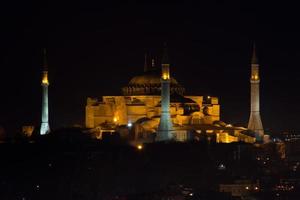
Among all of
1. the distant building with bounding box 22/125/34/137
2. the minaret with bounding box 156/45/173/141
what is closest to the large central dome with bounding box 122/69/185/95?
the minaret with bounding box 156/45/173/141

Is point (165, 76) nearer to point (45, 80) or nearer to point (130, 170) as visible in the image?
point (45, 80)

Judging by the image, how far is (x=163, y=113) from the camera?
101 m

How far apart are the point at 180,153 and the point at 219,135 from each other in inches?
429

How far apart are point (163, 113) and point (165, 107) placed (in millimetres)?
393

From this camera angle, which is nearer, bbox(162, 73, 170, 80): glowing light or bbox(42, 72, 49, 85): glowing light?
bbox(162, 73, 170, 80): glowing light

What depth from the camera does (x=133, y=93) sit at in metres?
109

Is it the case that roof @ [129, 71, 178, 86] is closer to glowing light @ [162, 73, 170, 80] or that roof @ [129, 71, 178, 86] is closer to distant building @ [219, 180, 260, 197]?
glowing light @ [162, 73, 170, 80]

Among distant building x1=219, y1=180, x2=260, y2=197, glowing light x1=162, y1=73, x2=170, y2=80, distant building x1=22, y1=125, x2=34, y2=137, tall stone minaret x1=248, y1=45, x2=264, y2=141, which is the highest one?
glowing light x1=162, y1=73, x2=170, y2=80

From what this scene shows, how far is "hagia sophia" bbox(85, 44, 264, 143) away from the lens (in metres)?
102

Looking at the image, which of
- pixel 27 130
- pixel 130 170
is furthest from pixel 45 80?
pixel 130 170

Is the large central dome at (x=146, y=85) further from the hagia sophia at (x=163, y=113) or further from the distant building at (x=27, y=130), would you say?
the distant building at (x=27, y=130)

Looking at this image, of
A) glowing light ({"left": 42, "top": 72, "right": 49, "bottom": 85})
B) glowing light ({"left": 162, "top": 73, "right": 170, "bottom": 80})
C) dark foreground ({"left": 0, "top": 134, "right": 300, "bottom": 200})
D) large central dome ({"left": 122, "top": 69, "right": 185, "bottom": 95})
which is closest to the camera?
dark foreground ({"left": 0, "top": 134, "right": 300, "bottom": 200})

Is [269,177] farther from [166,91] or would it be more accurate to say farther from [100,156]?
[166,91]

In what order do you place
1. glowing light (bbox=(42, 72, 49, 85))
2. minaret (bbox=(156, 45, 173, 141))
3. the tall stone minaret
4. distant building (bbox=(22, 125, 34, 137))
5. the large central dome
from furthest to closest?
the large central dome
glowing light (bbox=(42, 72, 49, 85))
distant building (bbox=(22, 125, 34, 137))
the tall stone minaret
minaret (bbox=(156, 45, 173, 141))
